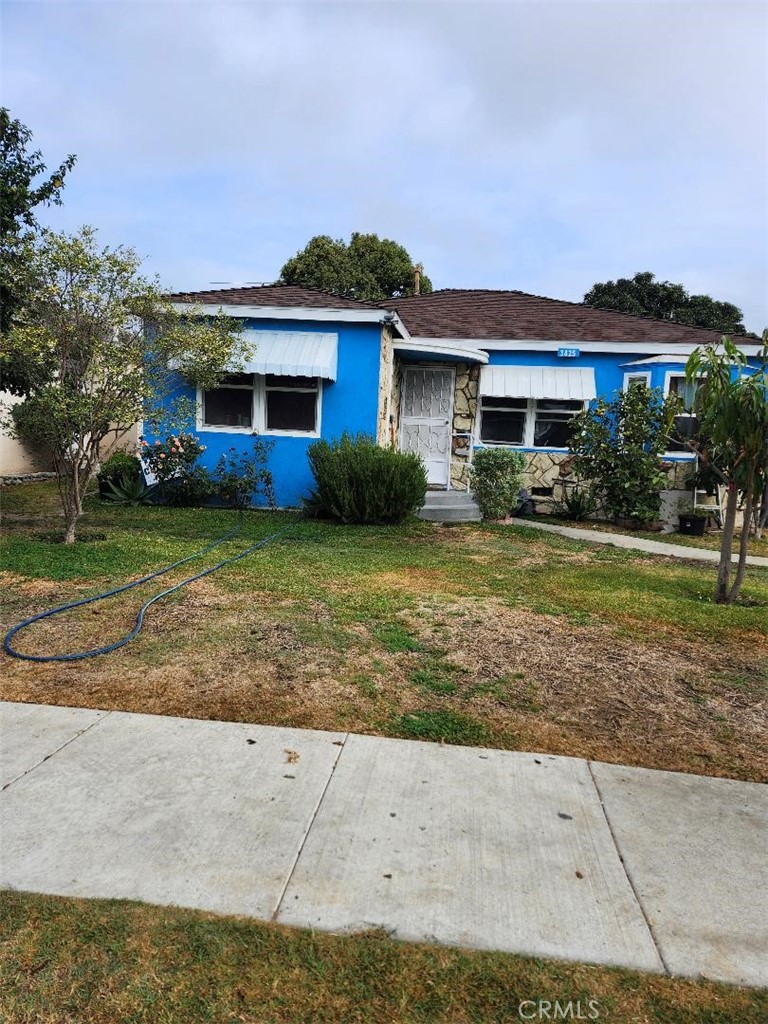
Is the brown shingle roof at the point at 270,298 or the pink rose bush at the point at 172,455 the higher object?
the brown shingle roof at the point at 270,298

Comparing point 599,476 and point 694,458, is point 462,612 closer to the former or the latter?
point 599,476

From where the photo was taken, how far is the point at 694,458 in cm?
1372

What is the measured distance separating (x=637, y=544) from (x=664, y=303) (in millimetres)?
30247

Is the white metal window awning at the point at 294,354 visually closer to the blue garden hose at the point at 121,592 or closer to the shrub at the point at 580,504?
the blue garden hose at the point at 121,592

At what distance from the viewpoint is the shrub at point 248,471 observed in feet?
41.5

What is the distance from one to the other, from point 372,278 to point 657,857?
3219cm

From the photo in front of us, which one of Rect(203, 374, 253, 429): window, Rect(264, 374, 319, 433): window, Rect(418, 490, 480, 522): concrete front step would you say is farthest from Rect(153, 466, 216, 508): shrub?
Rect(418, 490, 480, 522): concrete front step

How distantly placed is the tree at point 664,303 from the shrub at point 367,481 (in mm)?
28540

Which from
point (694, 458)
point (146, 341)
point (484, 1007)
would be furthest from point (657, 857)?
point (694, 458)

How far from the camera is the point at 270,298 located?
42.2 feet

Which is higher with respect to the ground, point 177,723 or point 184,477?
point 184,477

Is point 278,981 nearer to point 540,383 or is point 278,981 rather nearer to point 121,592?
point 121,592

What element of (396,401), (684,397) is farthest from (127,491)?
(684,397)

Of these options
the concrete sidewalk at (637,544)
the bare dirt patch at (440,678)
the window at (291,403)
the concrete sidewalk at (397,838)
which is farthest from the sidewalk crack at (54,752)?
the window at (291,403)
